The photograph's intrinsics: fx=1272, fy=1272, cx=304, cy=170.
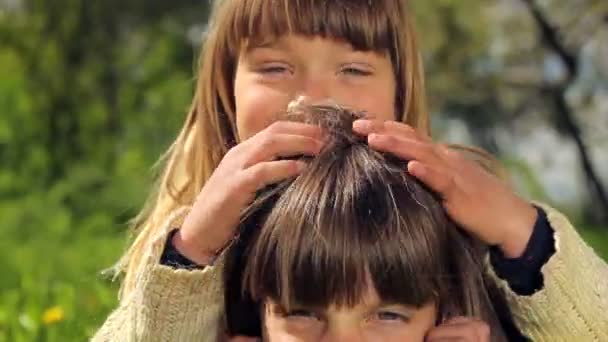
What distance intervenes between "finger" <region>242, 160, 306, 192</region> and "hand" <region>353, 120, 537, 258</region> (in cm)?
15

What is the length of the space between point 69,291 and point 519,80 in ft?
17.1

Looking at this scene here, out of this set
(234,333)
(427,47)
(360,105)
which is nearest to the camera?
(234,333)

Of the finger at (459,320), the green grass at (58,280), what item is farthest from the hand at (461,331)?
the green grass at (58,280)

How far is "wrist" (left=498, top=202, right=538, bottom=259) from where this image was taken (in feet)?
7.46

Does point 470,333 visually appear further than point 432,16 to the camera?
No

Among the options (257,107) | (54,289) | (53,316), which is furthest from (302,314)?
(54,289)

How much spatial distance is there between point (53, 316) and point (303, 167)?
1.74 metres

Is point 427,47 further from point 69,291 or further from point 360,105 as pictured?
point 360,105

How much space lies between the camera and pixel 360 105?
2750 mm

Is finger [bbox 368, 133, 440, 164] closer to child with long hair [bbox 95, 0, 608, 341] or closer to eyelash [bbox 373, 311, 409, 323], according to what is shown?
child with long hair [bbox 95, 0, 608, 341]

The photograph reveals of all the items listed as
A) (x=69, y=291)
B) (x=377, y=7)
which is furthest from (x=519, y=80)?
(x=377, y=7)

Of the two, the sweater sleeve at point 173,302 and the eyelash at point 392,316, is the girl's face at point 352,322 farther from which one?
the sweater sleeve at point 173,302

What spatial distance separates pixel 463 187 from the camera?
87.0 inches

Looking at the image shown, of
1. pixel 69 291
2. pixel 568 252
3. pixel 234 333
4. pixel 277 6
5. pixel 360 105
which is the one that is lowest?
pixel 69 291
